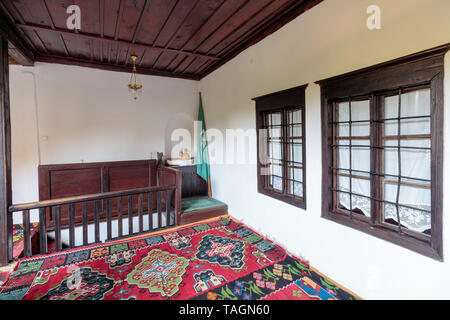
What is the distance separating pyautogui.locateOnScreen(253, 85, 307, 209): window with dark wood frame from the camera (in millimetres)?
2641

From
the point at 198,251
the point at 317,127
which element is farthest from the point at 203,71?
the point at 198,251

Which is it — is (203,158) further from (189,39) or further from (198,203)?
(189,39)

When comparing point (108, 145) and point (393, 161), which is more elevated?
point (108, 145)

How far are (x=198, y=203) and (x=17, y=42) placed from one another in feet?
12.1

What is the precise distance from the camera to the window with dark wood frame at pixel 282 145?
104 inches

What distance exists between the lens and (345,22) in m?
2.00

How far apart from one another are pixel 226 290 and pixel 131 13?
3.30 metres

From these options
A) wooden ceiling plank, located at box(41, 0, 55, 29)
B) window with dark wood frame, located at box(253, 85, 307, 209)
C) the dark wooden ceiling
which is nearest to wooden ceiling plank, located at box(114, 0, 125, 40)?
the dark wooden ceiling

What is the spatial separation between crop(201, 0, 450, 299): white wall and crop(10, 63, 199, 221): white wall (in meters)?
1.92

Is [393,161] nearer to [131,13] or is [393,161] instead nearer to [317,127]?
[317,127]

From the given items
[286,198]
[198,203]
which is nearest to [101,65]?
[198,203]

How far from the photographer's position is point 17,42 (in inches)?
117

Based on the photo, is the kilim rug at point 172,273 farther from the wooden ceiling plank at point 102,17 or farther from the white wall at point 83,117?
the wooden ceiling plank at point 102,17
